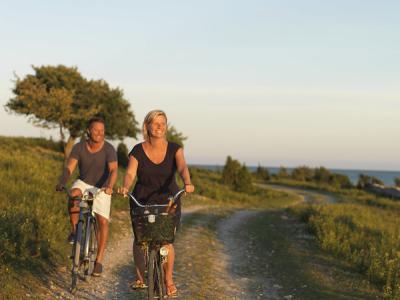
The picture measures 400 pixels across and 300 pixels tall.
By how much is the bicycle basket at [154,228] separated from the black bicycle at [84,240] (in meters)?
1.79

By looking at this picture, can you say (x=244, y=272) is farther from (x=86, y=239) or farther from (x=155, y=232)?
(x=155, y=232)

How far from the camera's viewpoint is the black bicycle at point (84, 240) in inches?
273

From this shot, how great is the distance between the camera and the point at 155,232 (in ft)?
17.6

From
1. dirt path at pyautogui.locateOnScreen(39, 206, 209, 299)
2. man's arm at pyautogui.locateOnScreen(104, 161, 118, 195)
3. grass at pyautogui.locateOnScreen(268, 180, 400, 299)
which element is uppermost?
man's arm at pyautogui.locateOnScreen(104, 161, 118, 195)

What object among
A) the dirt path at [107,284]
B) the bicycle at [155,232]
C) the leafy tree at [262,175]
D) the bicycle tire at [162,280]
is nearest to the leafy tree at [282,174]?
the leafy tree at [262,175]

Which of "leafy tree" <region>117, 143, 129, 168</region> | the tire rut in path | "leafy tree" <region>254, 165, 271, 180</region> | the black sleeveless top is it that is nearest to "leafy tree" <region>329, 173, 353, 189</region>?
"leafy tree" <region>254, 165, 271, 180</region>

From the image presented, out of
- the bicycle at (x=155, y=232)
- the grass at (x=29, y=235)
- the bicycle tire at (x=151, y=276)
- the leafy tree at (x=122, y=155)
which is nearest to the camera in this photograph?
the bicycle at (x=155, y=232)

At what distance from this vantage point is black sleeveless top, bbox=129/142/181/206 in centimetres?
567

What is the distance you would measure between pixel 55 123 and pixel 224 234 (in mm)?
28233

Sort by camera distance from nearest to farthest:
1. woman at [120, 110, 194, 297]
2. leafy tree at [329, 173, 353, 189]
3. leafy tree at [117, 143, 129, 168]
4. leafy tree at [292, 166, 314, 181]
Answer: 1. woman at [120, 110, 194, 297]
2. leafy tree at [117, 143, 129, 168]
3. leafy tree at [329, 173, 353, 189]
4. leafy tree at [292, 166, 314, 181]

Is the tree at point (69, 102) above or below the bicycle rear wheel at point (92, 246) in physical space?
above

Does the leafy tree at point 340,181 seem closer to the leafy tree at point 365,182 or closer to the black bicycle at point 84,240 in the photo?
the leafy tree at point 365,182

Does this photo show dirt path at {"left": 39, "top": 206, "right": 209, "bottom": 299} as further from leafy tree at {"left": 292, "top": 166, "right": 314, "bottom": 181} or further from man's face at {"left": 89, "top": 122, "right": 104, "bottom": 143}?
leafy tree at {"left": 292, "top": 166, "right": 314, "bottom": 181}

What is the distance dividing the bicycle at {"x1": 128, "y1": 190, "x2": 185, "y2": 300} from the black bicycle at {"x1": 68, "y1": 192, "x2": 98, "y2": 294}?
1.63 metres
